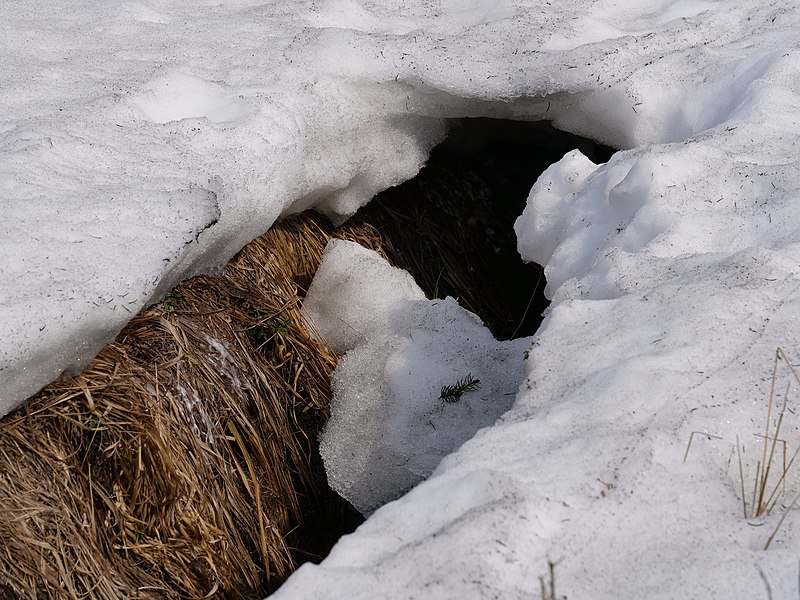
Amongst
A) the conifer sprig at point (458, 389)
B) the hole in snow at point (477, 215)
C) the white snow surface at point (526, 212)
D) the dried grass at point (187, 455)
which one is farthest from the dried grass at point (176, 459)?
the hole in snow at point (477, 215)

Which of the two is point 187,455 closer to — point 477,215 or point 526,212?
point 526,212

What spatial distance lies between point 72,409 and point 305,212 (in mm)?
1484

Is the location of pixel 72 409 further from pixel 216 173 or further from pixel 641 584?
pixel 641 584

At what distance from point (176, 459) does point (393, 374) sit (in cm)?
82

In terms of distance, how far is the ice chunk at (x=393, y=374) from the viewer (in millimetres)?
2797

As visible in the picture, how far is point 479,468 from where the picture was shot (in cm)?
186

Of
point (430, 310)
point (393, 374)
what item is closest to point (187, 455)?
point (393, 374)

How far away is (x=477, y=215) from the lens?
444 centimetres

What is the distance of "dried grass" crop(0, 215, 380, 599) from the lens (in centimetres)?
224

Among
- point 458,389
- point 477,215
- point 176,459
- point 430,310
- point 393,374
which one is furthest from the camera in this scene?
point 477,215

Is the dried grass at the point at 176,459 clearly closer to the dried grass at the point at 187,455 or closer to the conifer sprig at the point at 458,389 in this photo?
the dried grass at the point at 187,455

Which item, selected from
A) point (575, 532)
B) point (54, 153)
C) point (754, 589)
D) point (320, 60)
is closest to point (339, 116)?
point (320, 60)

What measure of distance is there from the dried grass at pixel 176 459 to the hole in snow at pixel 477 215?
1.17 meters

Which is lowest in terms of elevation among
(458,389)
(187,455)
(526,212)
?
(458,389)
